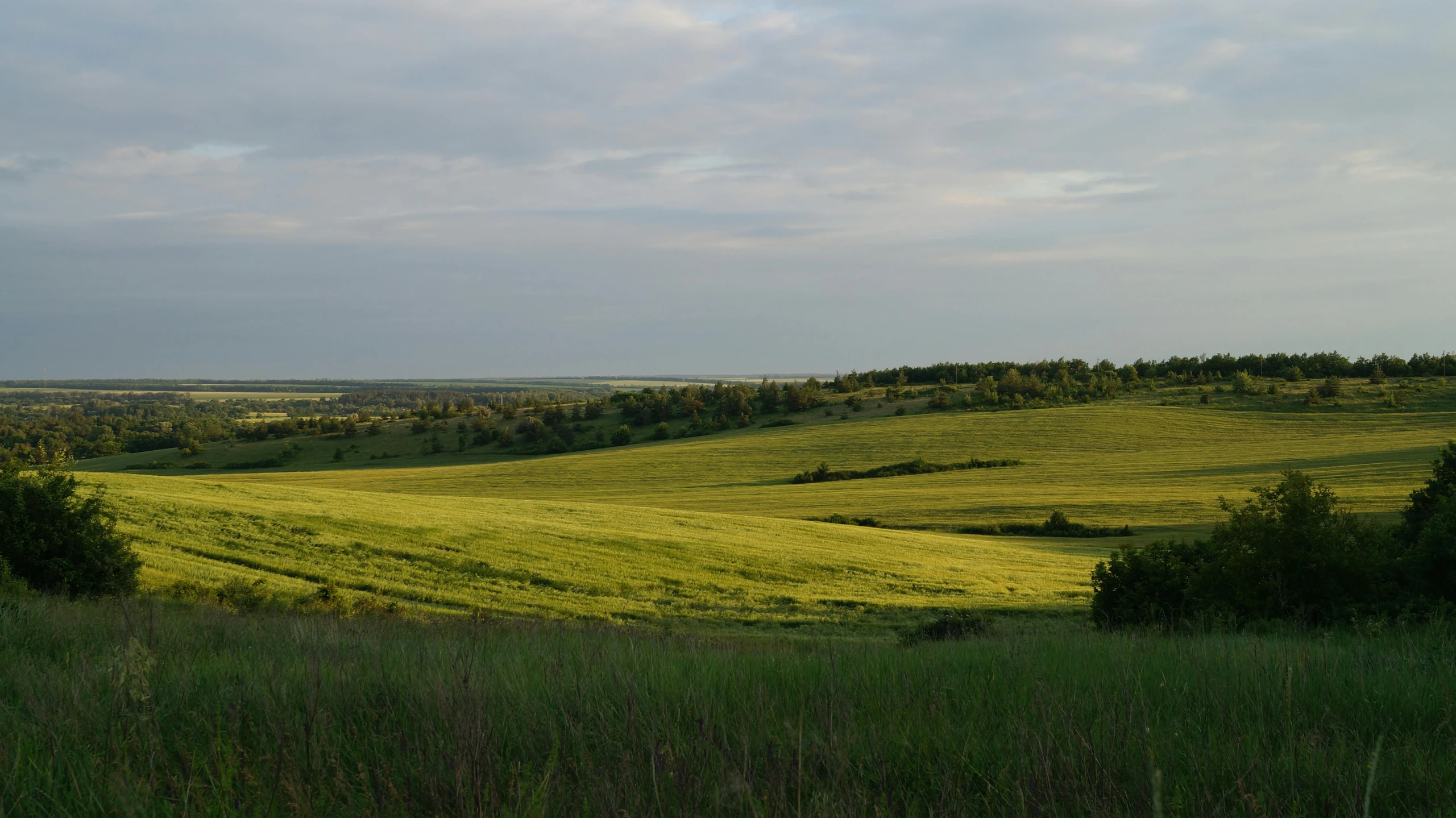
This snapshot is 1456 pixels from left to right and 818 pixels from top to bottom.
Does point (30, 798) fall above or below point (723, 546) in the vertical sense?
above

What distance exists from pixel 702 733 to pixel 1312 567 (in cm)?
1236

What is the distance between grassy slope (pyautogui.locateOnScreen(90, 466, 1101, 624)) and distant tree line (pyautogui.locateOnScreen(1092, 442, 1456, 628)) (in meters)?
9.79

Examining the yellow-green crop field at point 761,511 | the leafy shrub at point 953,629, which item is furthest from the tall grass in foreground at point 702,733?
the yellow-green crop field at point 761,511

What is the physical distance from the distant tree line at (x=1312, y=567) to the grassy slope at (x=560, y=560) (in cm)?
979

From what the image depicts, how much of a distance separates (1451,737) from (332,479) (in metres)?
88.5

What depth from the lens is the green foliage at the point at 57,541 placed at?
41.8 ft

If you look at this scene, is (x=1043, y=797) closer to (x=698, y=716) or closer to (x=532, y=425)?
(x=698, y=716)

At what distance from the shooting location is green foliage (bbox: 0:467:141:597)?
12742mm

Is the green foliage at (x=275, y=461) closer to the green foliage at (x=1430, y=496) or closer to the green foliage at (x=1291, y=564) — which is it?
the green foliage at (x=1291, y=564)

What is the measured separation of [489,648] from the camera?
6.09 m

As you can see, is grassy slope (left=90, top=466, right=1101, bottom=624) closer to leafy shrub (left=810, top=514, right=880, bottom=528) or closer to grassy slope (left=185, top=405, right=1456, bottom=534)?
leafy shrub (left=810, top=514, right=880, bottom=528)

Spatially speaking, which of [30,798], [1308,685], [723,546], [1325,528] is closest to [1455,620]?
[1325,528]

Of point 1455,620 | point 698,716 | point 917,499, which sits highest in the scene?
point 698,716

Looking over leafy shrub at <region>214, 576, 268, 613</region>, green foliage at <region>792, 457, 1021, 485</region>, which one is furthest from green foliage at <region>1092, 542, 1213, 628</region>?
green foliage at <region>792, 457, 1021, 485</region>
